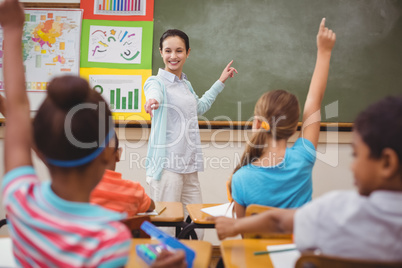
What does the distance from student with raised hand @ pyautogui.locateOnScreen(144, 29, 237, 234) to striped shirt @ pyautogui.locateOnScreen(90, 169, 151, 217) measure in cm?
88

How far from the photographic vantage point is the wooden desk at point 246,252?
979mm

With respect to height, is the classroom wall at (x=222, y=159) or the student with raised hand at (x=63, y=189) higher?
the student with raised hand at (x=63, y=189)

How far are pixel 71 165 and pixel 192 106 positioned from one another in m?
1.95

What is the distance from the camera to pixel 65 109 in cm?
68

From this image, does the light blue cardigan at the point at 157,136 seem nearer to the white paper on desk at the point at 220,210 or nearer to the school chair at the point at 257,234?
the white paper on desk at the point at 220,210

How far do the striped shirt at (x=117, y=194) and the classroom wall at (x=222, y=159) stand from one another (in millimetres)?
1631

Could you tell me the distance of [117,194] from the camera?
1402 mm

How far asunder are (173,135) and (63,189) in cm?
181

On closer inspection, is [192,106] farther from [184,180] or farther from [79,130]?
[79,130]

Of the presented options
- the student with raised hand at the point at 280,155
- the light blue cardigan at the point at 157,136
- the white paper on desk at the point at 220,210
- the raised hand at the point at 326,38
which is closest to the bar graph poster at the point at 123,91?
the light blue cardigan at the point at 157,136

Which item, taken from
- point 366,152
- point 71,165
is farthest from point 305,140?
point 71,165

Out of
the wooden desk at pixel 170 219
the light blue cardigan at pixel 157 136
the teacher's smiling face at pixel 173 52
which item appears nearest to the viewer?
the wooden desk at pixel 170 219

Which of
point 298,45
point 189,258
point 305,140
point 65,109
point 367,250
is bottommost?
point 189,258

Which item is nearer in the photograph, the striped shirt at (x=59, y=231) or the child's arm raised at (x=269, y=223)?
the striped shirt at (x=59, y=231)
